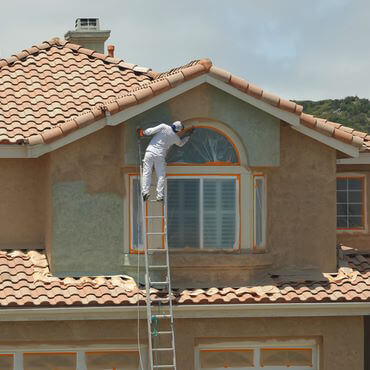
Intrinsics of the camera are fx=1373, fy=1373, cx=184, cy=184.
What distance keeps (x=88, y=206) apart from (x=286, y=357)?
5458 millimetres

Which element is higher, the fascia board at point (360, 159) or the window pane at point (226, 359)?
the fascia board at point (360, 159)

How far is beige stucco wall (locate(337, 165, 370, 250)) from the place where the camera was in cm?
3378

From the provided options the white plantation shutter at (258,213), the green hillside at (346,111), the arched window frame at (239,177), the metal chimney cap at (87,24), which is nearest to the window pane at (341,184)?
the white plantation shutter at (258,213)

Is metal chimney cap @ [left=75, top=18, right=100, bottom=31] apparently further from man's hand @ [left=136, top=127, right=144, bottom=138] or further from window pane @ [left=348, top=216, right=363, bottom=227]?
window pane @ [left=348, top=216, right=363, bottom=227]

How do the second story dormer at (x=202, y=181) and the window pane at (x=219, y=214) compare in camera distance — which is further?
the window pane at (x=219, y=214)

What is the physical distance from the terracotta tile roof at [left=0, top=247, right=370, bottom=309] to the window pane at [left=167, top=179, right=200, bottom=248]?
118cm

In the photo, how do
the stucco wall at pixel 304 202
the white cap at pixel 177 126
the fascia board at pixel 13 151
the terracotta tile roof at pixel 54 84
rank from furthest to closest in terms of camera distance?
the terracotta tile roof at pixel 54 84
the stucco wall at pixel 304 202
the fascia board at pixel 13 151
the white cap at pixel 177 126

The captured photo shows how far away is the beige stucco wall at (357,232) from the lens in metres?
33.8

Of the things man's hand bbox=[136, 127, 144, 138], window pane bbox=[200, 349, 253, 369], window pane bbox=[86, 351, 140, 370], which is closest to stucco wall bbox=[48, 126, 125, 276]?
man's hand bbox=[136, 127, 144, 138]

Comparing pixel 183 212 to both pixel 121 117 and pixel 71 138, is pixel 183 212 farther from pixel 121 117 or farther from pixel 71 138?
pixel 71 138

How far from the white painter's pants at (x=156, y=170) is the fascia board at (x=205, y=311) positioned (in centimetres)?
257

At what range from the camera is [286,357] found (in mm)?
30109

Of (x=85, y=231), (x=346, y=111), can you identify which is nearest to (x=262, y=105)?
(x=85, y=231)

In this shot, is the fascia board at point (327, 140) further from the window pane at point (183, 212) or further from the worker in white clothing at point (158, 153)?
the worker in white clothing at point (158, 153)
